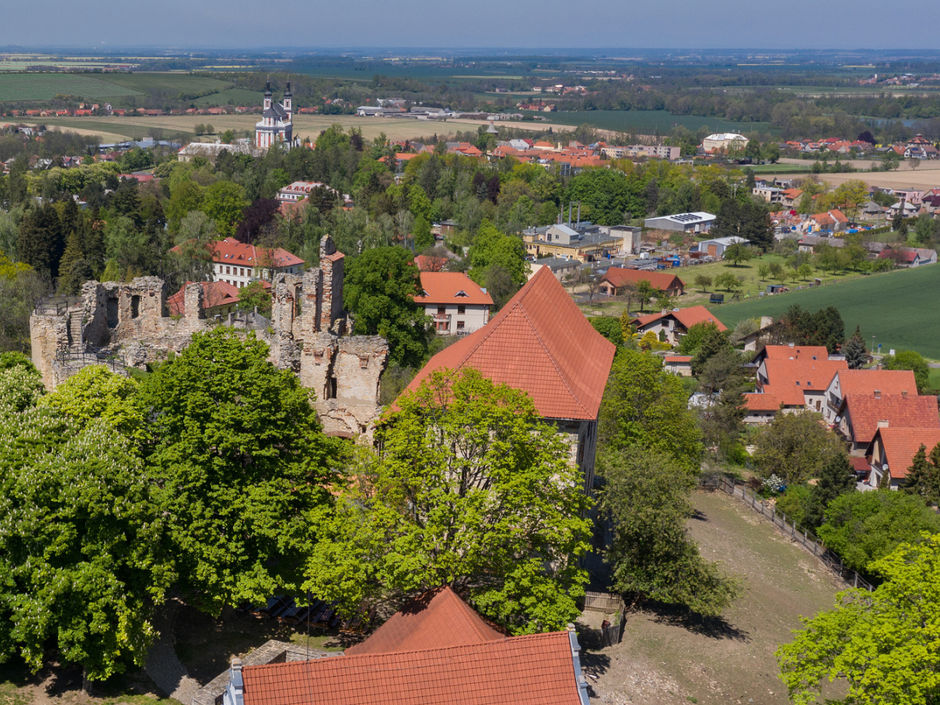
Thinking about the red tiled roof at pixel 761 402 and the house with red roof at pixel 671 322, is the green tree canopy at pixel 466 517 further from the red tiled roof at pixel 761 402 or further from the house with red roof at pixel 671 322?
the house with red roof at pixel 671 322

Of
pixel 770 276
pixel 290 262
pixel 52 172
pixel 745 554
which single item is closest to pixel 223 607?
pixel 745 554

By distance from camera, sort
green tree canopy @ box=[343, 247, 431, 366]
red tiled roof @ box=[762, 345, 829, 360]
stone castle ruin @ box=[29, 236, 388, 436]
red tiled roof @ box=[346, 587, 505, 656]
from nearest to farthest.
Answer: red tiled roof @ box=[346, 587, 505, 656] < stone castle ruin @ box=[29, 236, 388, 436] < green tree canopy @ box=[343, 247, 431, 366] < red tiled roof @ box=[762, 345, 829, 360]

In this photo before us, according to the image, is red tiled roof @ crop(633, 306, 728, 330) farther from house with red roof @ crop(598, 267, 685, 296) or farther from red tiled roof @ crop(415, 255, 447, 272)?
red tiled roof @ crop(415, 255, 447, 272)

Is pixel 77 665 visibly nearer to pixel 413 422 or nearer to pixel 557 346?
pixel 413 422

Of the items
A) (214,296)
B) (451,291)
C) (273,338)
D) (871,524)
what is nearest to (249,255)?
(214,296)

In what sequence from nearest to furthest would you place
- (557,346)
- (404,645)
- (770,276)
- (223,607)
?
1. (404,645)
2. (223,607)
3. (557,346)
4. (770,276)

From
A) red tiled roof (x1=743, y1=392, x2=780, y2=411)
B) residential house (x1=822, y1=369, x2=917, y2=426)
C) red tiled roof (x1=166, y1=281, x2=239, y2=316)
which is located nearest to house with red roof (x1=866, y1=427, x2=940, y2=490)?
residential house (x1=822, y1=369, x2=917, y2=426)
